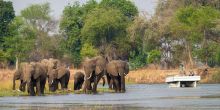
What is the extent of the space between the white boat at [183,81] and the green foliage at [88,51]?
35.5 metres

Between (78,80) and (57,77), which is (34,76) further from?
(78,80)

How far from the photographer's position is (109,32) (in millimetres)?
119812

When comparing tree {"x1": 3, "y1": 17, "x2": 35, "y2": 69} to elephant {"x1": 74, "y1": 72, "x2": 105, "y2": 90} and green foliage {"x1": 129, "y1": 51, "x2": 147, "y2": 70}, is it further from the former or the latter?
elephant {"x1": 74, "y1": 72, "x2": 105, "y2": 90}

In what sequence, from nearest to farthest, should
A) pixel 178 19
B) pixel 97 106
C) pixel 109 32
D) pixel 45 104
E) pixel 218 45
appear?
1. pixel 97 106
2. pixel 45 104
3. pixel 218 45
4. pixel 178 19
5. pixel 109 32

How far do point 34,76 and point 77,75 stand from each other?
10.0m

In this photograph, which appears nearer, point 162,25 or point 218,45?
point 218,45

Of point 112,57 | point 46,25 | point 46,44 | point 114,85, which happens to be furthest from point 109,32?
point 114,85

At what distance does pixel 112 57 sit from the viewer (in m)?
120

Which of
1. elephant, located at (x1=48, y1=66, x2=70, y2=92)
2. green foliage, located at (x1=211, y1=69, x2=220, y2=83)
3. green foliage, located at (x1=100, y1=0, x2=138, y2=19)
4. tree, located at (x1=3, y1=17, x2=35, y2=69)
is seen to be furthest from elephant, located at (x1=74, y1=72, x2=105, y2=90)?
green foliage, located at (x1=100, y1=0, x2=138, y2=19)

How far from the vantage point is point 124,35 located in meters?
120

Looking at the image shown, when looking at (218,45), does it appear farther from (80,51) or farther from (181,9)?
(80,51)

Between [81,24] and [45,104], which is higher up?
[81,24]

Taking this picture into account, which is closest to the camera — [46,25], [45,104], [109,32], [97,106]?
[97,106]

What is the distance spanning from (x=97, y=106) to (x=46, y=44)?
8892 centimetres
